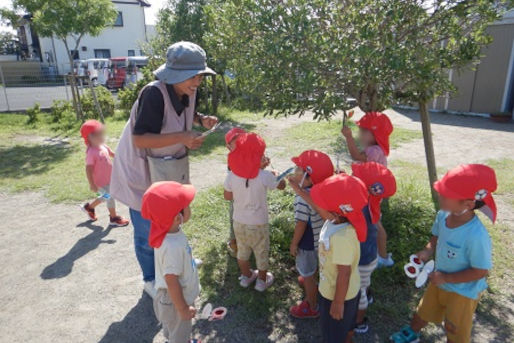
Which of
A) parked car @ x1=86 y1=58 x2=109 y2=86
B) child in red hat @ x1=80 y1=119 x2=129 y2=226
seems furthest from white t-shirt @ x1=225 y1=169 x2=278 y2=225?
parked car @ x1=86 y1=58 x2=109 y2=86

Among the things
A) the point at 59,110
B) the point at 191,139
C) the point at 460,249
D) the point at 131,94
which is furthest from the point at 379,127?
the point at 59,110

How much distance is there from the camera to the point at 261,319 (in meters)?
2.91

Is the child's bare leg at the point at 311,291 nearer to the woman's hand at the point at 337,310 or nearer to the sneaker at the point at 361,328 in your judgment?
the sneaker at the point at 361,328

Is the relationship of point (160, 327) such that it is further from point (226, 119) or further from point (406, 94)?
point (226, 119)

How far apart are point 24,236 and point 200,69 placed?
3385mm

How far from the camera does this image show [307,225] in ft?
9.17

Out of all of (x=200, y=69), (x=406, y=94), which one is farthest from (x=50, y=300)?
(x=406, y=94)

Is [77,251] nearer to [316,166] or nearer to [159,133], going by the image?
[159,133]

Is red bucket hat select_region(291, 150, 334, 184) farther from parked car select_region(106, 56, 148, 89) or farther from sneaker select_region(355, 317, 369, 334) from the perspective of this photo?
parked car select_region(106, 56, 148, 89)

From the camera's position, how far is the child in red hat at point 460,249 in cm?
202

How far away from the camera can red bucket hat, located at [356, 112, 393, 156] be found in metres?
3.22

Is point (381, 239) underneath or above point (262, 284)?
above

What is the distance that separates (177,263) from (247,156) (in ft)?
3.35

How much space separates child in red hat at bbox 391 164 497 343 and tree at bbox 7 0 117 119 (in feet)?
31.3
